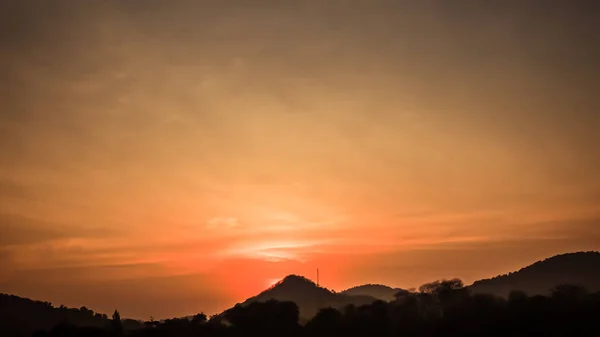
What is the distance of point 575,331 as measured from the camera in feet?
266

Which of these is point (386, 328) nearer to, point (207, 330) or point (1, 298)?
point (207, 330)

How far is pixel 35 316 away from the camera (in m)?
171

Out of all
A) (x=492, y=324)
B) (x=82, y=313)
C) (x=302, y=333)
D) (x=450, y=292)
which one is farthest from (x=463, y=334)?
(x=82, y=313)

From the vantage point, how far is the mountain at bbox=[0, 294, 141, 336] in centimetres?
15259

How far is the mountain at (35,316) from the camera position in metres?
153

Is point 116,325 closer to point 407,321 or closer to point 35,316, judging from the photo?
point 407,321

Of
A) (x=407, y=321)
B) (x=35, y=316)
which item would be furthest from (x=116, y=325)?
(x=35, y=316)

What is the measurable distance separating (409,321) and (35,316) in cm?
Answer: 11392

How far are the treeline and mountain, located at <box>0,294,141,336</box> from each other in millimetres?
52386

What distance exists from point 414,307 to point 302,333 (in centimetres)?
2869

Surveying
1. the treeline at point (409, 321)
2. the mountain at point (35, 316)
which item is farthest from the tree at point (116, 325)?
the mountain at point (35, 316)

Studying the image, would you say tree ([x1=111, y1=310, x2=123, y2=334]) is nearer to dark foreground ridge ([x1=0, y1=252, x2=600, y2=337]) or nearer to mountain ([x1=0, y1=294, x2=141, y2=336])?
dark foreground ridge ([x1=0, y1=252, x2=600, y2=337])

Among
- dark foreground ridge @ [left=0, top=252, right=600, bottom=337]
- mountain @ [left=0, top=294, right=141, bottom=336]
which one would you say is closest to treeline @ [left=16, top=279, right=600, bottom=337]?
dark foreground ridge @ [left=0, top=252, right=600, bottom=337]

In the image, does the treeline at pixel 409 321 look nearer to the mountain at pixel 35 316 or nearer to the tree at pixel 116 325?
the tree at pixel 116 325
